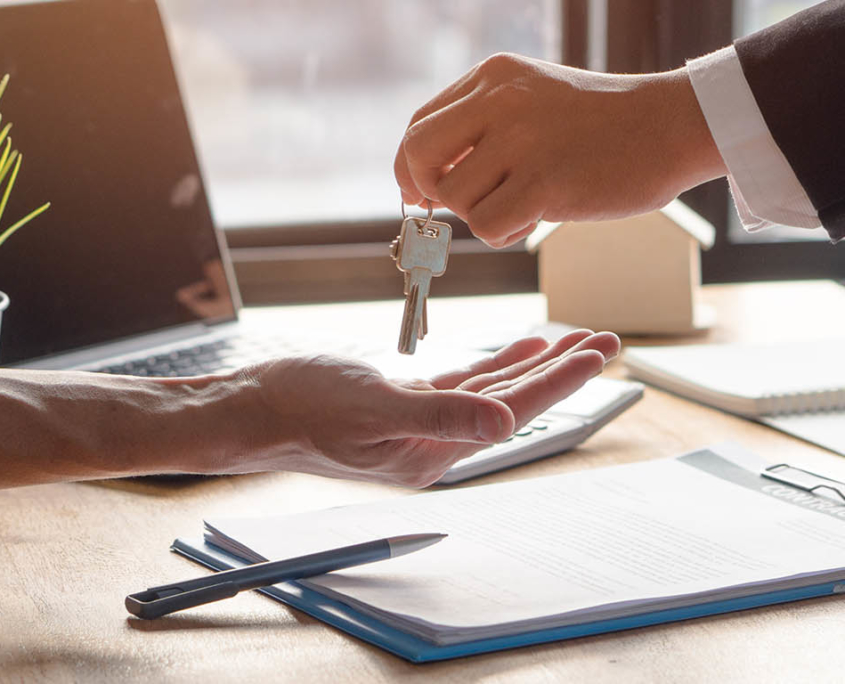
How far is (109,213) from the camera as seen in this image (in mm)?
1255

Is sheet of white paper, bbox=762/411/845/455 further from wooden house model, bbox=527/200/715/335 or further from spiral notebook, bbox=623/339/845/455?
wooden house model, bbox=527/200/715/335

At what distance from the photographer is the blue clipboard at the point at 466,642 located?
0.60m

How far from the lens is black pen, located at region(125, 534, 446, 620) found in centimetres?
65

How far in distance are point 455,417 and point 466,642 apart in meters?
0.14

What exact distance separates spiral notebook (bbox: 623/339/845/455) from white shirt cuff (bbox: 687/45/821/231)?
0.23 meters

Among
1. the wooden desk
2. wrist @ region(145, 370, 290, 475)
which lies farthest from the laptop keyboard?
wrist @ region(145, 370, 290, 475)

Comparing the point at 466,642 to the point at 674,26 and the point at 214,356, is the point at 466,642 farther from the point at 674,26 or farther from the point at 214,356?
the point at 674,26

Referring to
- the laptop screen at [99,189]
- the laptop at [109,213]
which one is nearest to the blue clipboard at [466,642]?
the laptop at [109,213]

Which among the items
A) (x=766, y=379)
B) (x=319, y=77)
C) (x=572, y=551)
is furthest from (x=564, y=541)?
(x=319, y=77)

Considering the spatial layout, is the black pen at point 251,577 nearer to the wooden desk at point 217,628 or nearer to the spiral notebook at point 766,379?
the wooden desk at point 217,628

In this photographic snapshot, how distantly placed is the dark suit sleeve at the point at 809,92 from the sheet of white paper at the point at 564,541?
229mm

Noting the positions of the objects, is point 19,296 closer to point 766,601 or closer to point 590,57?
point 766,601

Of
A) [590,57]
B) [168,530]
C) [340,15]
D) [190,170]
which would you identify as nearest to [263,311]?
[190,170]

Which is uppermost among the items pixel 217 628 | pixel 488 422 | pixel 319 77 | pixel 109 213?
pixel 319 77
